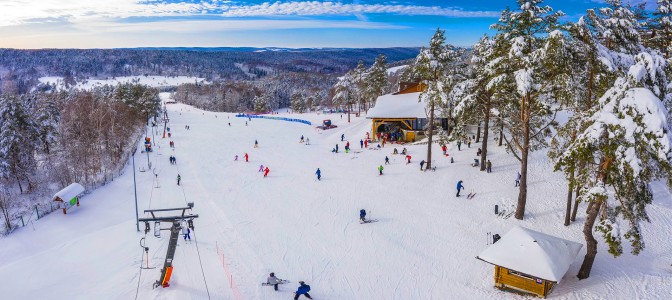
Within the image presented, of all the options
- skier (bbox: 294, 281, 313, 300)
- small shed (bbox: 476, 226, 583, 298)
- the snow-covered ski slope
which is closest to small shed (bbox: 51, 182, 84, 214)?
the snow-covered ski slope

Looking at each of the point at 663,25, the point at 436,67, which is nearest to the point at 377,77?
the point at 436,67

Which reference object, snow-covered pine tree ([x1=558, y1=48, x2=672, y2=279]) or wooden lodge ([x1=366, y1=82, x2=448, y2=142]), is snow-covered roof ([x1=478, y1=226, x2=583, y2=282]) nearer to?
snow-covered pine tree ([x1=558, y1=48, x2=672, y2=279])

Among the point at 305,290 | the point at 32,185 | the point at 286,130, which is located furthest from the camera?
the point at 286,130

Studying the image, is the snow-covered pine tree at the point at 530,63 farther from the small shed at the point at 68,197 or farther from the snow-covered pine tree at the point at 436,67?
the small shed at the point at 68,197

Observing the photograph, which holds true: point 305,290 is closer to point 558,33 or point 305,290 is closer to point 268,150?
point 558,33

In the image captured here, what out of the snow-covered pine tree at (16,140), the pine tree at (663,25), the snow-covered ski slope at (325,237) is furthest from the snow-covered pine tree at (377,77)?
the snow-covered pine tree at (16,140)

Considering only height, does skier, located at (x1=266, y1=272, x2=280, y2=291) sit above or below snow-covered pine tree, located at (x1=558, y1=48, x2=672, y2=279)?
below

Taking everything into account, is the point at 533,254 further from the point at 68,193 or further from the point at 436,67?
the point at 68,193

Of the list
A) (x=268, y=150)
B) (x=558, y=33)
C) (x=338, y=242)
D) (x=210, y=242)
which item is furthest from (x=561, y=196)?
(x=268, y=150)
